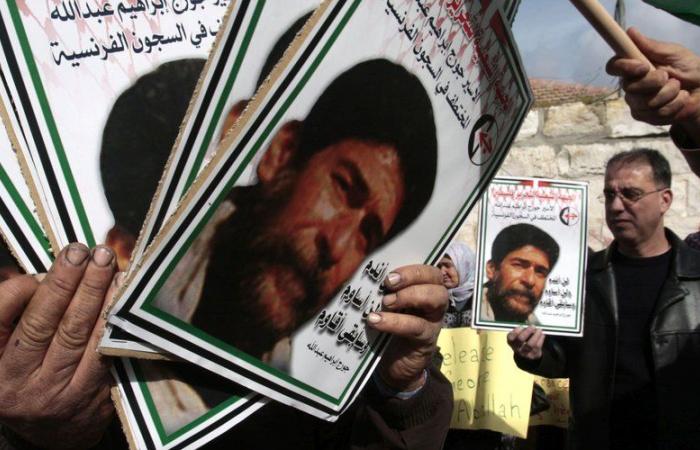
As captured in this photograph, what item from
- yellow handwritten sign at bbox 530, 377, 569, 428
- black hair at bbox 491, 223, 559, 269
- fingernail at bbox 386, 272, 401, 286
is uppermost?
fingernail at bbox 386, 272, 401, 286

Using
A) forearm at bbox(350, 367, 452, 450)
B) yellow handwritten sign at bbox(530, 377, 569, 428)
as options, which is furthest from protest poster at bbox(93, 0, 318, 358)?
yellow handwritten sign at bbox(530, 377, 569, 428)

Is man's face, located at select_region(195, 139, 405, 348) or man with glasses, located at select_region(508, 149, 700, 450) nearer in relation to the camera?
man's face, located at select_region(195, 139, 405, 348)

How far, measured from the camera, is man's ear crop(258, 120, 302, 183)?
85 cm

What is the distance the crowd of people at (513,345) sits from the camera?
2.96ft

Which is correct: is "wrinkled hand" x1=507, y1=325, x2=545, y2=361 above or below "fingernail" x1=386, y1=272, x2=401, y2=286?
below

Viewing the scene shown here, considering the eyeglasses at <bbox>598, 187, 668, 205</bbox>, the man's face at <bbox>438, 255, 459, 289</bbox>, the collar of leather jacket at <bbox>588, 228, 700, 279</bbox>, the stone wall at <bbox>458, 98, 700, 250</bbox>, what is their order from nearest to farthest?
1. the collar of leather jacket at <bbox>588, 228, 700, 279</bbox>
2. the eyeglasses at <bbox>598, 187, 668, 205</bbox>
3. the man's face at <bbox>438, 255, 459, 289</bbox>
4. the stone wall at <bbox>458, 98, 700, 250</bbox>

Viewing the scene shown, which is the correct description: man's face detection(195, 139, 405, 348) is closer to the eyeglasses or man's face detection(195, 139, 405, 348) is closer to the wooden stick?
the wooden stick

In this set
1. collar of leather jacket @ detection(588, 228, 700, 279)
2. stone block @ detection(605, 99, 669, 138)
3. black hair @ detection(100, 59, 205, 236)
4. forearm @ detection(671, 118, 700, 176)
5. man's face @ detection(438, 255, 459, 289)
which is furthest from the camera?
stone block @ detection(605, 99, 669, 138)

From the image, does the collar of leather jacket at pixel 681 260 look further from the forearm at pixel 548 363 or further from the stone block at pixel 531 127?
the stone block at pixel 531 127

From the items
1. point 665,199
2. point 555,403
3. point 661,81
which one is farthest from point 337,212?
point 555,403

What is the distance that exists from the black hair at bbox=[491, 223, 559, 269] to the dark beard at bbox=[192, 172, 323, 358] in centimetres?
195

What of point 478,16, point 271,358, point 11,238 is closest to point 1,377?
point 11,238

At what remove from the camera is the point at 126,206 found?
0.93 meters

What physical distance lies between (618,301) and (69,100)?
2389mm
